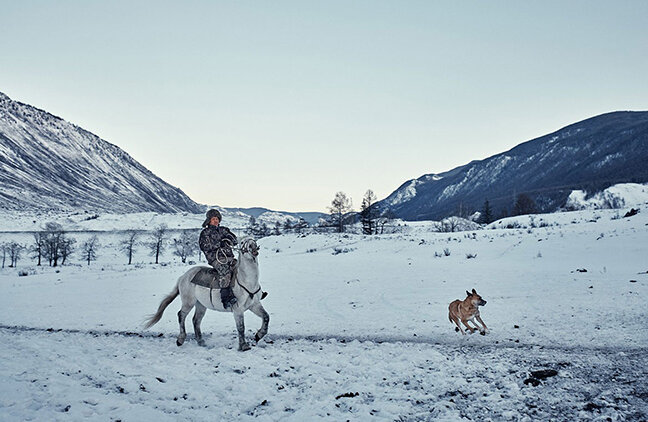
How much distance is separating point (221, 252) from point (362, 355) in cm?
356

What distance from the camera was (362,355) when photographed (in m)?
6.56

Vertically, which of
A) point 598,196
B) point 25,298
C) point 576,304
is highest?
point 598,196

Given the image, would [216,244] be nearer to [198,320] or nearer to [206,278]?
[206,278]

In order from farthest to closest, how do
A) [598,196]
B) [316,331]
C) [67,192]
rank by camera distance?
1. [67,192]
2. [598,196]
3. [316,331]

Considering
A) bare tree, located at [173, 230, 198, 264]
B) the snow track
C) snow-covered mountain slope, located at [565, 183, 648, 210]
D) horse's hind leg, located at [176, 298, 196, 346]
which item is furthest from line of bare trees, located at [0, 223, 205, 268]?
snow-covered mountain slope, located at [565, 183, 648, 210]

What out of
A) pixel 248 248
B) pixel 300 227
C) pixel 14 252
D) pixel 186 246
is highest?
pixel 248 248

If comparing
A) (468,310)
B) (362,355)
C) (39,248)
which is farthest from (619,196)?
(39,248)

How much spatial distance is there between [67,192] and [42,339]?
765 ft

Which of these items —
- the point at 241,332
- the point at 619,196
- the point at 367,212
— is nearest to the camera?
the point at 241,332

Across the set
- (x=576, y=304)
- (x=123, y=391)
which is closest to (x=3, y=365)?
(x=123, y=391)

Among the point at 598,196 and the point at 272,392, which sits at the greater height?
the point at 598,196

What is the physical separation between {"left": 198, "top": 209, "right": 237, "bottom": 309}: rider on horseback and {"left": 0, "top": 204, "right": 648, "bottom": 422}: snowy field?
1.17 meters

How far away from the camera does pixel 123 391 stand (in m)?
5.07

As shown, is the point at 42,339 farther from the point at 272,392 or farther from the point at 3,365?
the point at 272,392
